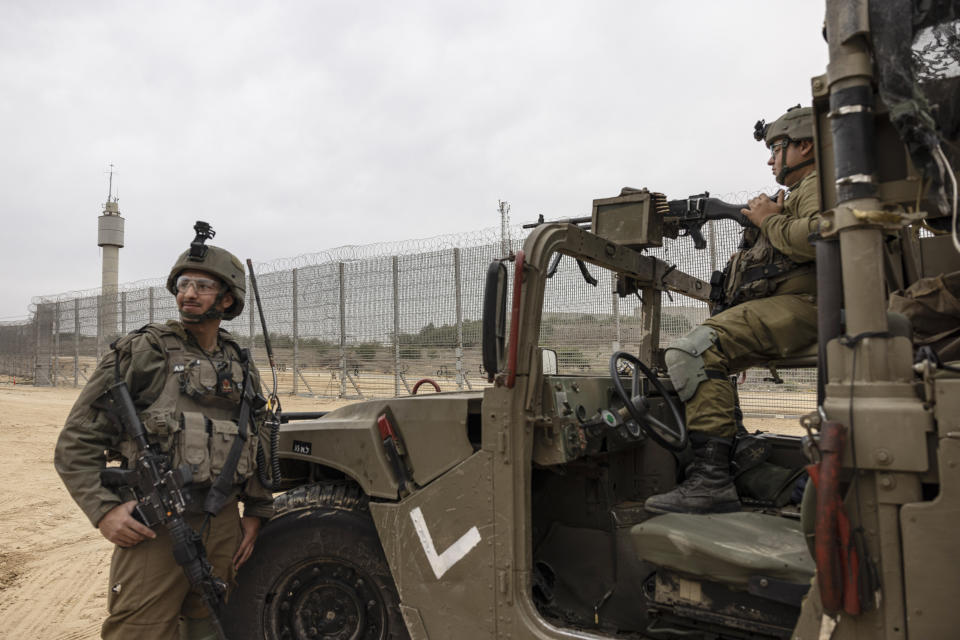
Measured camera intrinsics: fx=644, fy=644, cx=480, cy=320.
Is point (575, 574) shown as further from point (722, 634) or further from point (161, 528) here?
point (161, 528)

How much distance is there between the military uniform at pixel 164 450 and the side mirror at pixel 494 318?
1.28 meters

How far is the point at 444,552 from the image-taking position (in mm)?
2492

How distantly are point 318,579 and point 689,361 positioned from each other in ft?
6.18

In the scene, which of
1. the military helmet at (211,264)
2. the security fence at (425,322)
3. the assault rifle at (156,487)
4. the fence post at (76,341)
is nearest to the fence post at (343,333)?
the security fence at (425,322)

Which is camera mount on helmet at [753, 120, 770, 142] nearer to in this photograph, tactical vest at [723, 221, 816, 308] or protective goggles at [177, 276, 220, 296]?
tactical vest at [723, 221, 816, 308]

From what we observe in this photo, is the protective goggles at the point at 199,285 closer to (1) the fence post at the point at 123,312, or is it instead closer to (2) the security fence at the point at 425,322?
(2) the security fence at the point at 425,322

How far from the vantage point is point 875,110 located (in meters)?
1.66

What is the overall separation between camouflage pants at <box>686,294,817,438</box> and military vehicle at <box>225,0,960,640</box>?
123 mm

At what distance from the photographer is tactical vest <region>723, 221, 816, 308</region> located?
2.92 meters

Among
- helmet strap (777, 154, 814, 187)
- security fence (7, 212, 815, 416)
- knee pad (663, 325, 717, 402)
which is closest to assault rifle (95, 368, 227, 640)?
knee pad (663, 325, 717, 402)

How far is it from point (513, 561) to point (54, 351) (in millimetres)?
28133

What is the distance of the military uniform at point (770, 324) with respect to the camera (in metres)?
2.66

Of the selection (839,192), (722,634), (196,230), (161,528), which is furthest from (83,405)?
(839,192)

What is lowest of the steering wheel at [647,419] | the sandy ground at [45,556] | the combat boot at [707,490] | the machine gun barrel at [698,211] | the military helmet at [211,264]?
the sandy ground at [45,556]
